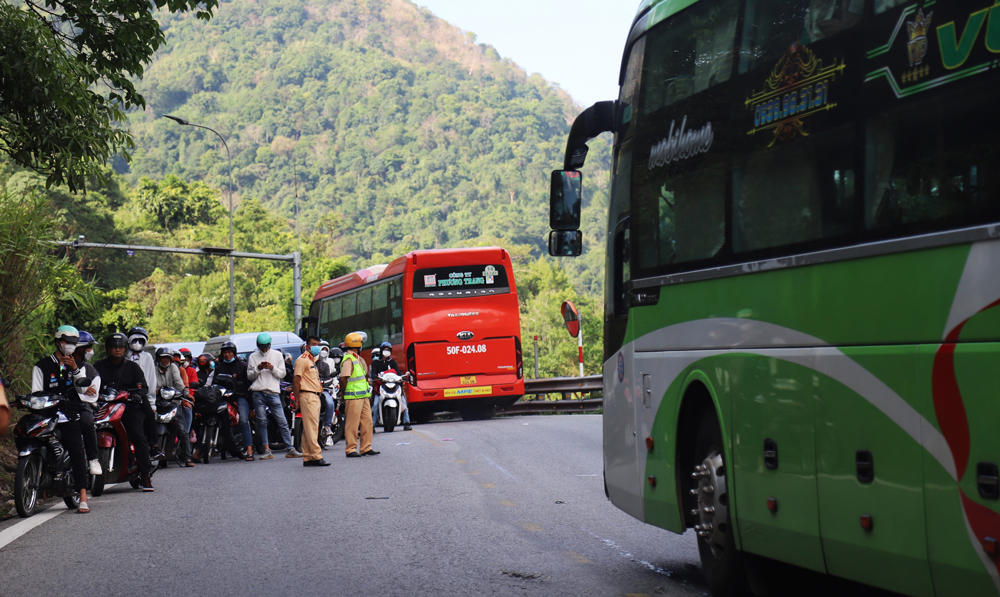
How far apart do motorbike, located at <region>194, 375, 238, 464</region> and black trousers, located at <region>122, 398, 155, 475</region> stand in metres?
4.34

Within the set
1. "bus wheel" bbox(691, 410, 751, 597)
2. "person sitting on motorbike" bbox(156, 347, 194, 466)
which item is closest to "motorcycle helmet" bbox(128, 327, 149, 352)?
"person sitting on motorbike" bbox(156, 347, 194, 466)

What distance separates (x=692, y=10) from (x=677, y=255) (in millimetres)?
1394

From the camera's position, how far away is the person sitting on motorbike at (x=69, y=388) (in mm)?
10617

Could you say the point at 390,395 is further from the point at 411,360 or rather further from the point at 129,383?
the point at 129,383

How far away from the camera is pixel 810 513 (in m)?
5.08

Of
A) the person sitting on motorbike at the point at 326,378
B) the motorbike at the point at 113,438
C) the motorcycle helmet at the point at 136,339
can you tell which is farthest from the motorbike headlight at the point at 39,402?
the person sitting on motorbike at the point at 326,378

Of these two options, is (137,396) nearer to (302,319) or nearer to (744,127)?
(744,127)

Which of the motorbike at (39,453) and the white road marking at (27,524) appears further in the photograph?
the motorbike at (39,453)

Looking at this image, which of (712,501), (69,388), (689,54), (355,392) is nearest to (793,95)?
(689,54)

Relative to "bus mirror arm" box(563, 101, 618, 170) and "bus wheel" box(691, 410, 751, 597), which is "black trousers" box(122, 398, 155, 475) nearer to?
"bus mirror arm" box(563, 101, 618, 170)

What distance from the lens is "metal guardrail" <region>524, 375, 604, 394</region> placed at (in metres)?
30.5

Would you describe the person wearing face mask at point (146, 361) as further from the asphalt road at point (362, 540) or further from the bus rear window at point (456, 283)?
the bus rear window at point (456, 283)

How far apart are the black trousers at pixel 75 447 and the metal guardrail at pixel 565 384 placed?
64.6 feet

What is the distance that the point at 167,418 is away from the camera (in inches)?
593
